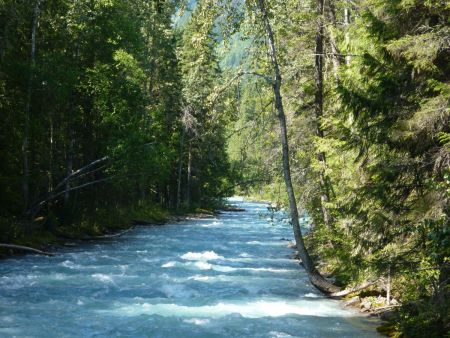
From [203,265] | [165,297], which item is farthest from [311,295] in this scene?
[203,265]

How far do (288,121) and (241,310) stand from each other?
812 cm

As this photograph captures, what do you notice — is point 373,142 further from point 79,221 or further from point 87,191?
point 87,191

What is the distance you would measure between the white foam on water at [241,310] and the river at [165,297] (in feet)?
0.08

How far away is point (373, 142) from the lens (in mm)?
10195

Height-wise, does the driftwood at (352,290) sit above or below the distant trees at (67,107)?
below

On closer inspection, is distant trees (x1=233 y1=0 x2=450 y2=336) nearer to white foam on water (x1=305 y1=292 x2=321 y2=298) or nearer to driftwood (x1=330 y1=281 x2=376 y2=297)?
driftwood (x1=330 y1=281 x2=376 y2=297)

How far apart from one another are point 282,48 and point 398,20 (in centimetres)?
599

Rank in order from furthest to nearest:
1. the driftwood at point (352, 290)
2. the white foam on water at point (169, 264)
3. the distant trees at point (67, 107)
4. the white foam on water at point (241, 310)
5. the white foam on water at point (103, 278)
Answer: the distant trees at point (67, 107), the white foam on water at point (169, 264), the white foam on water at point (103, 278), the driftwood at point (352, 290), the white foam on water at point (241, 310)

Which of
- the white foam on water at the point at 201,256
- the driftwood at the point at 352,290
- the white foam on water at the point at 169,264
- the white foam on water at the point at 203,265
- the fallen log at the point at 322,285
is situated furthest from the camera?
the white foam on water at the point at 201,256

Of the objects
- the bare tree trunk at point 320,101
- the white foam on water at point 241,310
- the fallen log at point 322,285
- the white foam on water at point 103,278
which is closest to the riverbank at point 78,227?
the white foam on water at point 103,278

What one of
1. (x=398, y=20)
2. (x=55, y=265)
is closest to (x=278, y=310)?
(x=398, y=20)

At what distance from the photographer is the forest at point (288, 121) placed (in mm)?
9648

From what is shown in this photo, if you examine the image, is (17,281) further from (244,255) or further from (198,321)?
(244,255)

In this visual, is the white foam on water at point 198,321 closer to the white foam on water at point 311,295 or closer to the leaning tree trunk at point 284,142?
the leaning tree trunk at point 284,142
